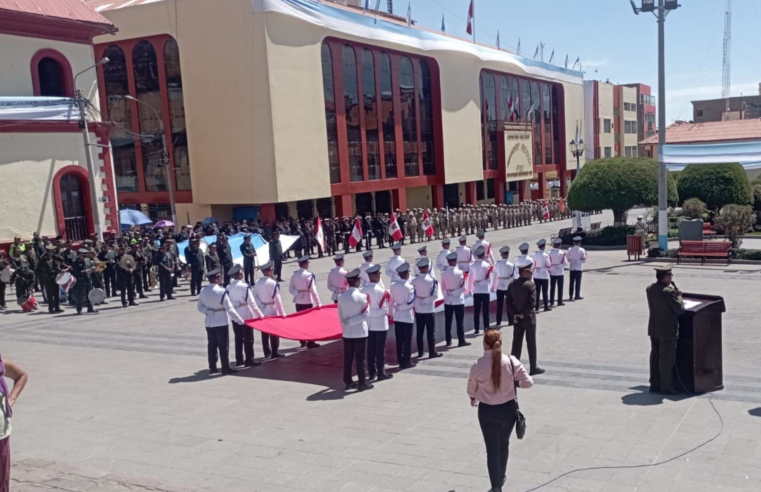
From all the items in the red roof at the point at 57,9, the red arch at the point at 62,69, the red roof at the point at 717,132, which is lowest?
the red roof at the point at 717,132

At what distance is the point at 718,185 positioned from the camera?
96.8 feet

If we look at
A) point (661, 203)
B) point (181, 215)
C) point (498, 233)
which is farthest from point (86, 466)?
point (498, 233)

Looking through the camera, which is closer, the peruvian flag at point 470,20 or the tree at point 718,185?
the tree at point 718,185

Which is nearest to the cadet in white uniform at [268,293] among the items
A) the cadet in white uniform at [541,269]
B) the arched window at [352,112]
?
the cadet in white uniform at [541,269]

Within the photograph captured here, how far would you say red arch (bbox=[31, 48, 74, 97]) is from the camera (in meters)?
23.3

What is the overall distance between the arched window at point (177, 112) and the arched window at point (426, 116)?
48.0 feet

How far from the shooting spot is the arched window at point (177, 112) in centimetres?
3300

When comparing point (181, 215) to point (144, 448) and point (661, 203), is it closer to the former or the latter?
point (661, 203)

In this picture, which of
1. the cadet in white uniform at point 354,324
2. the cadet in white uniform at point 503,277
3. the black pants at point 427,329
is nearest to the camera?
the cadet in white uniform at point 354,324

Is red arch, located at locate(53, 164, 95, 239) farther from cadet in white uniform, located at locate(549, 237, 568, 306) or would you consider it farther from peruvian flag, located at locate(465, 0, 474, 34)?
peruvian flag, located at locate(465, 0, 474, 34)

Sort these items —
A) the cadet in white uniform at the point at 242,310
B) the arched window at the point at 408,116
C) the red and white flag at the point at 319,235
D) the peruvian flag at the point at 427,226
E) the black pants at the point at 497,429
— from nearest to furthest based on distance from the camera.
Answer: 1. the black pants at the point at 497,429
2. the cadet in white uniform at the point at 242,310
3. the red and white flag at the point at 319,235
4. the peruvian flag at the point at 427,226
5. the arched window at the point at 408,116

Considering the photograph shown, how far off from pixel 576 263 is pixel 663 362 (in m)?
7.18

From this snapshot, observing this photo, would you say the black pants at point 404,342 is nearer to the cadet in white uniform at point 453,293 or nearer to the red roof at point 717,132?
the cadet in white uniform at point 453,293

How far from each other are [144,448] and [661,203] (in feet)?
62.7
